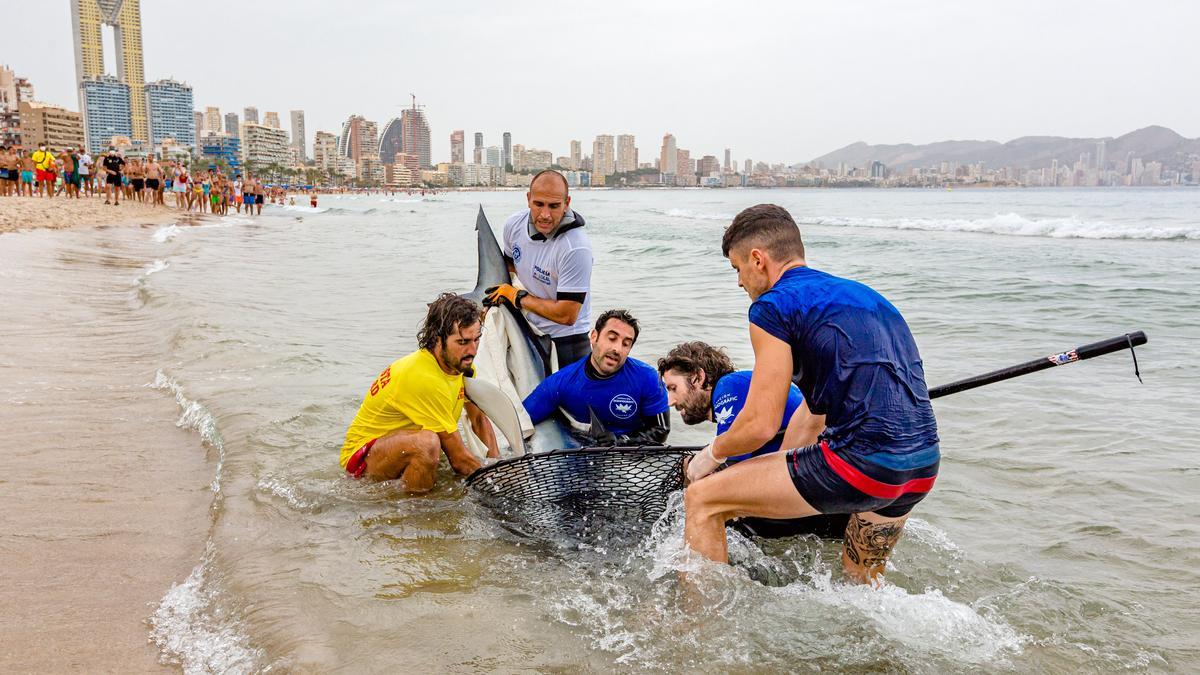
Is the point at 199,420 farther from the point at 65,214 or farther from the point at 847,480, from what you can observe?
the point at 65,214

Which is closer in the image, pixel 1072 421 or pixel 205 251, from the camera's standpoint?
pixel 1072 421

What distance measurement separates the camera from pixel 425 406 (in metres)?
→ 4.56

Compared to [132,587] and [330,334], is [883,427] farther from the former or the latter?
[330,334]

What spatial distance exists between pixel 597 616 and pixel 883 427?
4.55ft

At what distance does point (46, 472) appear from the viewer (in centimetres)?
462

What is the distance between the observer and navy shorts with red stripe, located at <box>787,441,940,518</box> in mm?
2990

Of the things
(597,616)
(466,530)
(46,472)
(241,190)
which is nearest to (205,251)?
(46,472)

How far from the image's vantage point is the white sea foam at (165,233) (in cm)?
1992

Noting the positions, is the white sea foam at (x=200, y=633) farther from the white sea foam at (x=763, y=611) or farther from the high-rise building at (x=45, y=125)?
the high-rise building at (x=45, y=125)

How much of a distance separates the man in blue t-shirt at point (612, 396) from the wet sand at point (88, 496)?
80.5 inches

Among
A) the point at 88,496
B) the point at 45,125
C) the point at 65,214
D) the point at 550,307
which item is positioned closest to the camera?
the point at 88,496

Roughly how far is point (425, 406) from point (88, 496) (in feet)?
6.03

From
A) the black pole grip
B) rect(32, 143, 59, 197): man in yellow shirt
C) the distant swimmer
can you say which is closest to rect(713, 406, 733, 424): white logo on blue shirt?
the distant swimmer

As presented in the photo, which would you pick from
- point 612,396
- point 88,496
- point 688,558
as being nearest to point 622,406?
point 612,396
